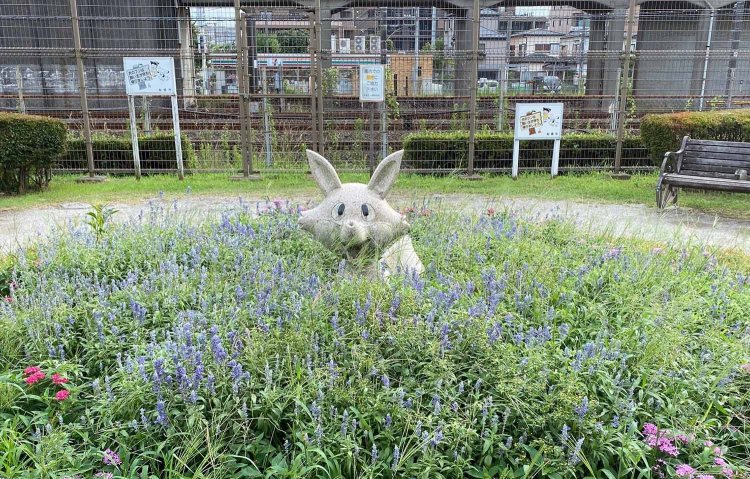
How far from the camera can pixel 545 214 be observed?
7000mm

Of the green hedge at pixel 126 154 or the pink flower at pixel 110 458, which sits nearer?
the pink flower at pixel 110 458

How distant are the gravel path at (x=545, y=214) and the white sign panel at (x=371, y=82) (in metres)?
2.41

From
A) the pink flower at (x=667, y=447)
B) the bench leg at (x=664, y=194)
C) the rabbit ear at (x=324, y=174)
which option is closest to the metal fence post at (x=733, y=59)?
the bench leg at (x=664, y=194)

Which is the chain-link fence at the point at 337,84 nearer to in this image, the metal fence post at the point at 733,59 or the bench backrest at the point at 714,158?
the metal fence post at the point at 733,59

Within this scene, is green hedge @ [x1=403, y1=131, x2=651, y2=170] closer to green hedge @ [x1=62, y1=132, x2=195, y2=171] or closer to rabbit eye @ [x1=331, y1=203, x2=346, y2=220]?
green hedge @ [x1=62, y1=132, x2=195, y2=171]

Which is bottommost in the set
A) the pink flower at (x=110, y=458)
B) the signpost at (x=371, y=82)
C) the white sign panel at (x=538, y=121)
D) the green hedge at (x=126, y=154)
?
the pink flower at (x=110, y=458)

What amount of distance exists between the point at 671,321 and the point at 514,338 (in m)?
0.92

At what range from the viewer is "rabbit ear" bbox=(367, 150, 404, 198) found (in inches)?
152

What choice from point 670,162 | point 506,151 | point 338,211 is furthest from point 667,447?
point 506,151

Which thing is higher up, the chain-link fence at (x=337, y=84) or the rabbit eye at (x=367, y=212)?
the chain-link fence at (x=337, y=84)

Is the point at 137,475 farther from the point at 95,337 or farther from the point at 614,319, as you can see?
the point at 614,319

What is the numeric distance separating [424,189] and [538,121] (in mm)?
2309

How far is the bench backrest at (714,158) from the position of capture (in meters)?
8.03

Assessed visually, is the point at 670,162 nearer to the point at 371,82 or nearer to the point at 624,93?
the point at 624,93
